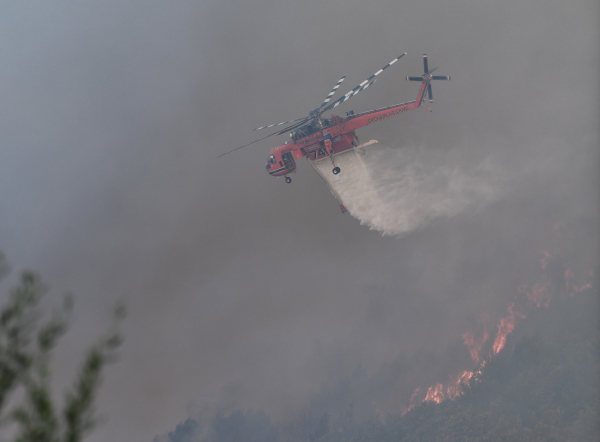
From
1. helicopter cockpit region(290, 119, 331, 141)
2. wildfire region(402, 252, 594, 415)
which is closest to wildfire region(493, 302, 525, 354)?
wildfire region(402, 252, 594, 415)

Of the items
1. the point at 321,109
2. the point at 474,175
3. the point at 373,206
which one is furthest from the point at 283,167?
the point at 474,175

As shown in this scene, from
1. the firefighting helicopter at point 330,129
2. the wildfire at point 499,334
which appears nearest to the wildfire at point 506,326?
the wildfire at point 499,334

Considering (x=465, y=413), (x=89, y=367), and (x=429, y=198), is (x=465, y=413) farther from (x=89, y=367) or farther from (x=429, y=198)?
(x=89, y=367)

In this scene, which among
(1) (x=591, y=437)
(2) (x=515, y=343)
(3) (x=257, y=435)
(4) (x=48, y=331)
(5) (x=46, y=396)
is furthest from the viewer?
(3) (x=257, y=435)

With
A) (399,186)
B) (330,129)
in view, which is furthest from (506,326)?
(330,129)

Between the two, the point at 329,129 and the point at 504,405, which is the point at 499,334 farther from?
the point at 329,129

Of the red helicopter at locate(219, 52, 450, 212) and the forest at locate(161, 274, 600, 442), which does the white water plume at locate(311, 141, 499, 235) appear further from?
the forest at locate(161, 274, 600, 442)

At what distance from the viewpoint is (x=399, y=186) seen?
54625 millimetres

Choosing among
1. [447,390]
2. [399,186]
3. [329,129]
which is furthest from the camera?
[447,390]

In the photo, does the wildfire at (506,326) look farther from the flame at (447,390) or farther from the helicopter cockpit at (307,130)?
the helicopter cockpit at (307,130)

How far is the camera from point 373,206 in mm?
52500

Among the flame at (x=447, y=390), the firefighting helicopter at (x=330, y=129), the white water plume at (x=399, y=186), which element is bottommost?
the flame at (x=447, y=390)

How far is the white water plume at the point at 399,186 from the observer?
4800cm

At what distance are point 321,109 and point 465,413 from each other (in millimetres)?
75480
